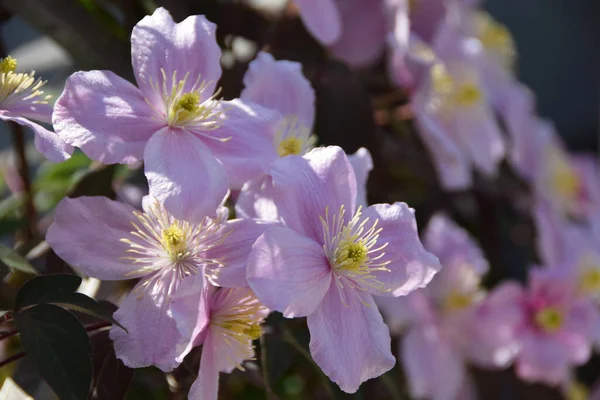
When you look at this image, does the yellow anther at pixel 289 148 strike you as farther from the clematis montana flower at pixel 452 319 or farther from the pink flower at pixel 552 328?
the pink flower at pixel 552 328

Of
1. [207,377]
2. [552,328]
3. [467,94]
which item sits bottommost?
[552,328]

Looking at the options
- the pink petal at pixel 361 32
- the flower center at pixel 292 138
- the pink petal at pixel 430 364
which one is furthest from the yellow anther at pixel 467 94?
the flower center at pixel 292 138

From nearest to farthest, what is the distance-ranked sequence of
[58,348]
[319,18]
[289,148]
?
[58,348]
[289,148]
[319,18]

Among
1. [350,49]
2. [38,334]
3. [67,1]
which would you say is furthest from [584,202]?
[38,334]

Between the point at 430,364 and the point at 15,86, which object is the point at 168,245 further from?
the point at 430,364

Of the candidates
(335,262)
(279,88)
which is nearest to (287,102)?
(279,88)

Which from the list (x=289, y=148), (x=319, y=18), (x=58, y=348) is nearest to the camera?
(x=58, y=348)

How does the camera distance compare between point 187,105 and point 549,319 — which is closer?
point 187,105
